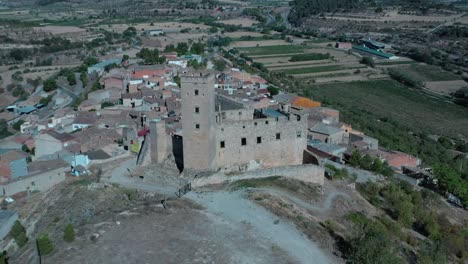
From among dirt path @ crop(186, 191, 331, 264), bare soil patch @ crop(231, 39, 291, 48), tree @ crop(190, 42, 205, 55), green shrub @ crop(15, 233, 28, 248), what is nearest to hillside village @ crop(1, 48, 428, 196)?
dirt path @ crop(186, 191, 331, 264)

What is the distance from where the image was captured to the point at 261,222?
21.8 m

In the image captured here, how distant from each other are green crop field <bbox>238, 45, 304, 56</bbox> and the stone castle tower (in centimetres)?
6366

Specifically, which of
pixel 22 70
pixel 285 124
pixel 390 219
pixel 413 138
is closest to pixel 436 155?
pixel 413 138

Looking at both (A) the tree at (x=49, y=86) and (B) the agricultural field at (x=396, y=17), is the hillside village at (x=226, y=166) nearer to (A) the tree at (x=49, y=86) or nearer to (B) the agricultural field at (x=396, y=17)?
(A) the tree at (x=49, y=86)

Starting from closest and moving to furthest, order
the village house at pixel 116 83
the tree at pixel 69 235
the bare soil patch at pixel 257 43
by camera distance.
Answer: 1. the tree at pixel 69 235
2. the village house at pixel 116 83
3. the bare soil patch at pixel 257 43

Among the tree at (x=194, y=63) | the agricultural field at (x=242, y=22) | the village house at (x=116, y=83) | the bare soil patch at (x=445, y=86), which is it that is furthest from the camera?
the agricultural field at (x=242, y=22)

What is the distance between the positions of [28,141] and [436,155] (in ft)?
104

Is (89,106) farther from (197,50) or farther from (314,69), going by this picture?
(314,69)

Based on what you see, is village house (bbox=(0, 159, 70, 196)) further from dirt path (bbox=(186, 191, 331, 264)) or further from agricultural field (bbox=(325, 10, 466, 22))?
agricultural field (bbox=(325, 10, 466, 22))

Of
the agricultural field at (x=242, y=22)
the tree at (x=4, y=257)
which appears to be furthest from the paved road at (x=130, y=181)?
the agricultural field at (x=242, y=22)

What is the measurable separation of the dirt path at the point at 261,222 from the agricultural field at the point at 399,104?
31857 mm

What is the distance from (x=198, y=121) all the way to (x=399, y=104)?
42.6 m

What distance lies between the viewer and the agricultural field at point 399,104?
5303 centimetres

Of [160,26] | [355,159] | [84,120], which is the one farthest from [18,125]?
[160,26]
